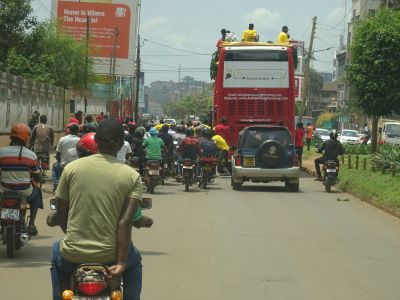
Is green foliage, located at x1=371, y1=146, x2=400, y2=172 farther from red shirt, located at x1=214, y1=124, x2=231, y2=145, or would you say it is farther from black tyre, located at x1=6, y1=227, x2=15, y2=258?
black tyre, located at x1=6, y1=227, x2=15, y2=258

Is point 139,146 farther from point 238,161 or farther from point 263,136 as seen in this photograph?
point 263,136

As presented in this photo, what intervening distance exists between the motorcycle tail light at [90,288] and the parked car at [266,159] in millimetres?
17143

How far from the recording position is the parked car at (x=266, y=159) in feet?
71.3

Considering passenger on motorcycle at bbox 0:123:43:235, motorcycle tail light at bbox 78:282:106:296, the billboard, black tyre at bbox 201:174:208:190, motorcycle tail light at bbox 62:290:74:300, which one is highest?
the billboard

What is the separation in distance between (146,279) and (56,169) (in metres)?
7.74

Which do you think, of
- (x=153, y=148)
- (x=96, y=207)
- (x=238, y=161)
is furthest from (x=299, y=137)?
(x=96, y=207)

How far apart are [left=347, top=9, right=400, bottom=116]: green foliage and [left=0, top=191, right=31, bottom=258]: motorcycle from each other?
22158mm

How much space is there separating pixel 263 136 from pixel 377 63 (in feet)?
31.5

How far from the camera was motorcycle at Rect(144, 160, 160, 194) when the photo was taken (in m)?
20.1

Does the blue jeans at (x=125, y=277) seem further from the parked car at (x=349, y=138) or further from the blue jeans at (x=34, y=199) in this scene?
the parked car at (x=349, y=138)

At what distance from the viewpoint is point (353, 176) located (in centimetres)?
Answer: 2377

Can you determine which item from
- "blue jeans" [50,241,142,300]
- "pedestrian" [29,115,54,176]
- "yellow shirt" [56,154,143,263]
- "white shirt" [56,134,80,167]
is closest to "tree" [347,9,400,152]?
"pedestrian" [29,115,54,176]

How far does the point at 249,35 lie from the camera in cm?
2941

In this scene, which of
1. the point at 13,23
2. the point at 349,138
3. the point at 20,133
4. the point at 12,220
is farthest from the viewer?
the point at 349,138
